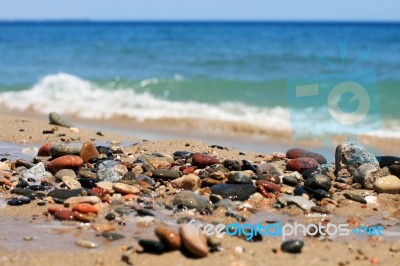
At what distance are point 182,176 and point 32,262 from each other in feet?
6.12

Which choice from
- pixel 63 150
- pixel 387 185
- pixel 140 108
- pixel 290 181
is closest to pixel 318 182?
pixel 290 181

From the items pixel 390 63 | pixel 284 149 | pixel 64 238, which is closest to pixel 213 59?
pixel 390 63

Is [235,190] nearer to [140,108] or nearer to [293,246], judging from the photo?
[293,246]

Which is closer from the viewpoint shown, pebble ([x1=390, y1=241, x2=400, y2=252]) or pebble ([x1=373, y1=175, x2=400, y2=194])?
pebble ([x1=390, y1=241, x2=400, y2=252])

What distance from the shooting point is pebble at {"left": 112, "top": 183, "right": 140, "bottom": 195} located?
4418 mm

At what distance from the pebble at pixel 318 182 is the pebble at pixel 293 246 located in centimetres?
123

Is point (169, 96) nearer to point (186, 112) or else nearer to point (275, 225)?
point (186, 112)

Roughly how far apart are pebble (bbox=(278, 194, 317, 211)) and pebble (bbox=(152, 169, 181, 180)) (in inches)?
38.5

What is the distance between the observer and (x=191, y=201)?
411cm

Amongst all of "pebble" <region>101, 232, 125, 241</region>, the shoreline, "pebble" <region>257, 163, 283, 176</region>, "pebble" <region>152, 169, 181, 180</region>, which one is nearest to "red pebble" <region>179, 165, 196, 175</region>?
"pebble" <region>152, 169, 181, 180</region>

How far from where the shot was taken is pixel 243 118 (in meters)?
10.8

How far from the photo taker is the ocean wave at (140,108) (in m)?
10.2

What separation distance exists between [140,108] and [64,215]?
8.32m

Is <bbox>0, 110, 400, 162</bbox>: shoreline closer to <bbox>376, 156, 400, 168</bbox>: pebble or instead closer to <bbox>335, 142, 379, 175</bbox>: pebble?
<bbox>376, 156, 400, 168</bbox>: pebble
